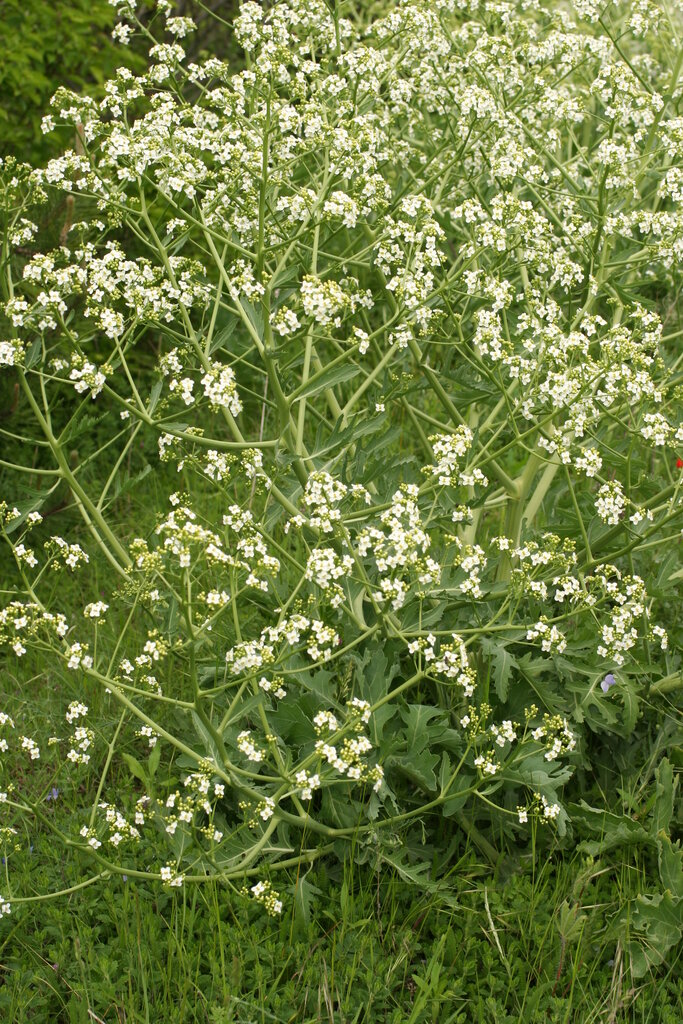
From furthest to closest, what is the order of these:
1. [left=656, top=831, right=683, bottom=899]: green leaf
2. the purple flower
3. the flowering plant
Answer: the purple flower → [left=656, top=831, right=683, bottom=899]: green leaf → the flowering plant

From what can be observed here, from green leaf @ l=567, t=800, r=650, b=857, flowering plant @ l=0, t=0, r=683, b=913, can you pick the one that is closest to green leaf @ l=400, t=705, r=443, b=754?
flowering plant @ l=0, t=0, r=683, b=913

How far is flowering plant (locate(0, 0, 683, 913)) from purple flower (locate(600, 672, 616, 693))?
1.4 inches

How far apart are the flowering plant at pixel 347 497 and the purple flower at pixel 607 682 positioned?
4cm

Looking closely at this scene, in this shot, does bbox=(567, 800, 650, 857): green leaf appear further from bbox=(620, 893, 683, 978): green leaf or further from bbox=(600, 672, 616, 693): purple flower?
bbox=(600, 672, 616, 693): purple flower

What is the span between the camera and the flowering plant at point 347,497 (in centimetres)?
300

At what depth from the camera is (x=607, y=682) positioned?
3652 mm

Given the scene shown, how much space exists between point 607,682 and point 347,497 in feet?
3.63

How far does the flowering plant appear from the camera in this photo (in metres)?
3.00

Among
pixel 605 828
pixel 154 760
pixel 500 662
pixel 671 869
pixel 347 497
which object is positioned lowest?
pixel 154 760

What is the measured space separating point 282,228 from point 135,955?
2.27 metres

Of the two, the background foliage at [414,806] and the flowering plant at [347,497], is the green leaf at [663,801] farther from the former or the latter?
the flowering plant at [347,497]

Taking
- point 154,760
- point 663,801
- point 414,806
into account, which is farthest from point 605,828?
point 154,760

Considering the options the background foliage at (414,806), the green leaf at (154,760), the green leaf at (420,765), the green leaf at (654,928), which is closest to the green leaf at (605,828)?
the background foliage at (414,806)

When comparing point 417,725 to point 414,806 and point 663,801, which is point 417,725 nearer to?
point 414,806
